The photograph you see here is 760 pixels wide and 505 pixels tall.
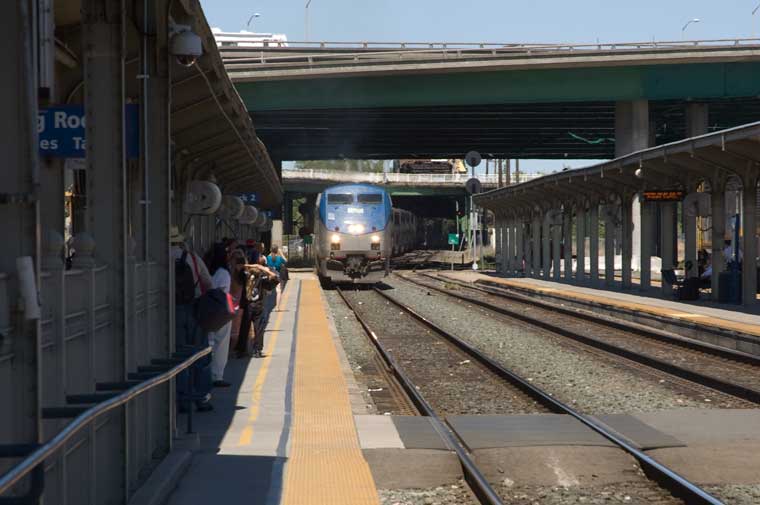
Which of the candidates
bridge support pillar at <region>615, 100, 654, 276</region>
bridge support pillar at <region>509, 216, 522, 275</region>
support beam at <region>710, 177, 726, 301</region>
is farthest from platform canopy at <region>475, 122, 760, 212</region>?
bridge support pillar at <region>509, 216, 522, 275</region>

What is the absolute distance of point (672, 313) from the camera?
77.3ft

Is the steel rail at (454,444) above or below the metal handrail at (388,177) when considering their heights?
below

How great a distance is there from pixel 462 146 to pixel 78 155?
174 feet

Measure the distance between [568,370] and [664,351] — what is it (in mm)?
3322

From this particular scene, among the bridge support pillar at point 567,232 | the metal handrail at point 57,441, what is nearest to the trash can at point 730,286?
the bridge support pillar at point 567,232

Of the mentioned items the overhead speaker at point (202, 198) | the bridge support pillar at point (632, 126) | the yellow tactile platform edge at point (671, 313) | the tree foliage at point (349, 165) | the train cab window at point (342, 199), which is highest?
the tree foliage at point (349, 165)

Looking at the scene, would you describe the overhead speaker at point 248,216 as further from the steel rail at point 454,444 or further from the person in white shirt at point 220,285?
the person in white shirt at point 220,285

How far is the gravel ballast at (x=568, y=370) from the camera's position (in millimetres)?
12656

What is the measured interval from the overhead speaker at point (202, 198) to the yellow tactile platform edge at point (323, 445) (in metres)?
2.41

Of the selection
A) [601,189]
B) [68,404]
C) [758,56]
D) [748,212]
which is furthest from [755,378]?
[758,56]

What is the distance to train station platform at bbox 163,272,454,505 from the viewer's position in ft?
24.9

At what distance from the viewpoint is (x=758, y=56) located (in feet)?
136

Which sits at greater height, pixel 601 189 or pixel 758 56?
pixel 758 56

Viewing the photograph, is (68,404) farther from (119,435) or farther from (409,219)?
(409,219)
